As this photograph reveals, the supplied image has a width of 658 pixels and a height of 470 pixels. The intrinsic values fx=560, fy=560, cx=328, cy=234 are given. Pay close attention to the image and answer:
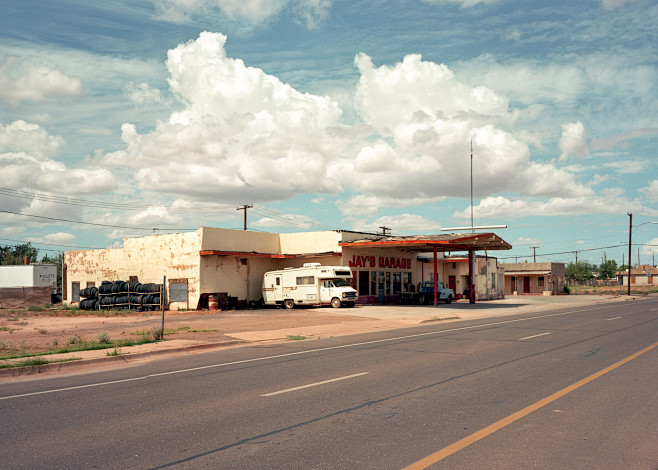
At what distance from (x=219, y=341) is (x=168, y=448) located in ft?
38.6

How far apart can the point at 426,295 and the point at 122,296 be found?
877 inches

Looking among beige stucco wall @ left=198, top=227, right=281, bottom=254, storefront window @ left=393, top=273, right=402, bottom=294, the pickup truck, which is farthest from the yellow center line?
storefront window @ left=393, top=273, right=402, bottom=294

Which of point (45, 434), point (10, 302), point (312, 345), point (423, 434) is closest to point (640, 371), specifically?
point (423, 434)

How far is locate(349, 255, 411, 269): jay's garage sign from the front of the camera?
41125 millimetres

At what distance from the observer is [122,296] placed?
39.4 meters

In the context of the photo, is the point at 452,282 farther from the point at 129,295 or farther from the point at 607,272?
the point at 607,272

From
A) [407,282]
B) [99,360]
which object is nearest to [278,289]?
[407,282]

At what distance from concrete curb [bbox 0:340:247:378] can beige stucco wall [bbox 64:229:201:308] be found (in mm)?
20378

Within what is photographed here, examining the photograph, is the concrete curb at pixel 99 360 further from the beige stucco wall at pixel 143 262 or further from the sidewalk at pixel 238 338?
the beige stucco wall at pixel 143 262

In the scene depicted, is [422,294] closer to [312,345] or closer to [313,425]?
[312,345]

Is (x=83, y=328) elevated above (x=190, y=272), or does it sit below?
below

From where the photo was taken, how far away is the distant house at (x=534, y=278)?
231ft

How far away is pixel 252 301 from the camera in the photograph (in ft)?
132

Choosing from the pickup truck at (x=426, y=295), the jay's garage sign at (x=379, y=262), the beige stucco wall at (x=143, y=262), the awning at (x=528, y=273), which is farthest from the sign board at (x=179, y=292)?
the awning at (x=528, y=273)
